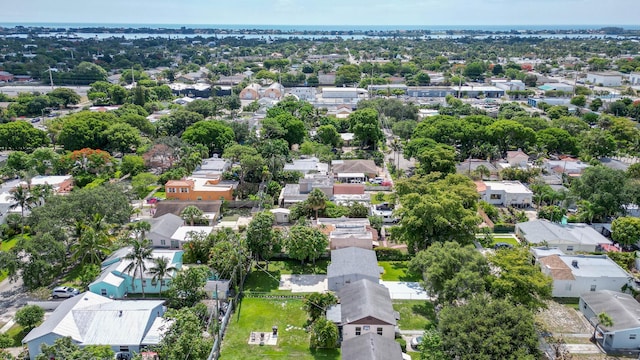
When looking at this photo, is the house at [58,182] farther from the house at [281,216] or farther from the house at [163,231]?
the house at [281,216]

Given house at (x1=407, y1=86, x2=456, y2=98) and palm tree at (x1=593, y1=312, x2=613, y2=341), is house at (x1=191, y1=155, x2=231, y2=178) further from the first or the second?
house at (x1=407, y1=86, x2=456, y2=98)

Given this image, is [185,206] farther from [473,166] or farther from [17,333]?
[473,166]

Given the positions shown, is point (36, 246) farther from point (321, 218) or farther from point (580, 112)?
point (580, 112)

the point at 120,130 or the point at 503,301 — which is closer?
the point at 503,301

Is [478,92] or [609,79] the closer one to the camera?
[478,92]

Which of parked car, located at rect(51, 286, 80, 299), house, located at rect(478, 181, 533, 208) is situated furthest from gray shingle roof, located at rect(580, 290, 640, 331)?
parked car, located at rect(51, 286, 80, 299)

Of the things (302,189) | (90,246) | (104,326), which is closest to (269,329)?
(104,326)

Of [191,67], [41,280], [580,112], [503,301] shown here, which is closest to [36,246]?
[41,280]
